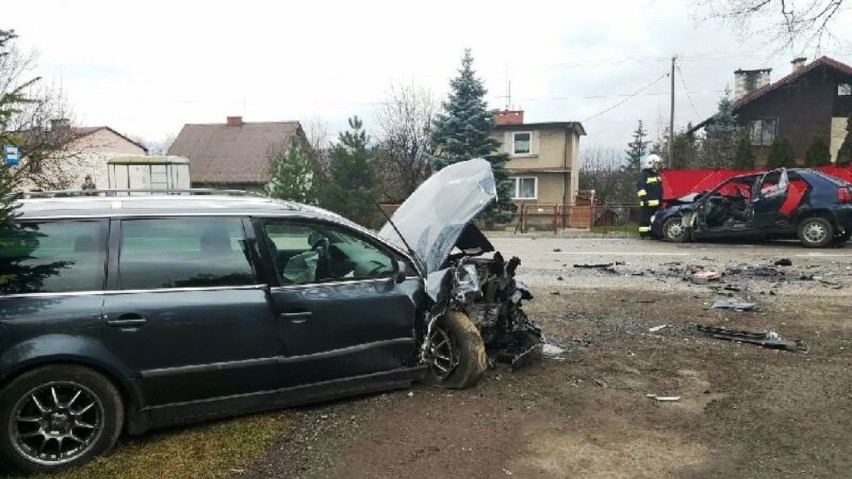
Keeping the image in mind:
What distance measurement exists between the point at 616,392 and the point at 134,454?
3.39m

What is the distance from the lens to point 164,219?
4055 mm

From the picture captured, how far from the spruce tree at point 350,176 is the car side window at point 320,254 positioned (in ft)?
57.3

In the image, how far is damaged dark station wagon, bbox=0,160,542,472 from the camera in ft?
11.8

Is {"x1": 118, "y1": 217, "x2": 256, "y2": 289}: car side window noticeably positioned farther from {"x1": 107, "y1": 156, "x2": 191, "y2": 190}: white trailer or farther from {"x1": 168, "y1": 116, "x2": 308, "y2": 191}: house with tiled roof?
{"x1": 168, "y1": 116, "x2": 308, "y2": 191}: house with tiled roof

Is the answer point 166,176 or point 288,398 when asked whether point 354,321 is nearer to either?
point 288,398

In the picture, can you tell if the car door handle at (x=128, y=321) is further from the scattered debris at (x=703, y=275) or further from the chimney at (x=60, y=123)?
the chimney at (x=60, y=123)

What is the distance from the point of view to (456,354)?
4859 mm

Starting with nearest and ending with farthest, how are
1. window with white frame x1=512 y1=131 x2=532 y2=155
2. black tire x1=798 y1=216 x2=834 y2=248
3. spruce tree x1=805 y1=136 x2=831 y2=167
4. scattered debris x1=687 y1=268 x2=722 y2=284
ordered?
scattered debris x1=687 y1=268 x2=722 y2=284 < black tire x1=798 y1=216 x2=834 y2=248 < spruce tree x1=805 y1=136 x2=831 y2=167 < window with white frame x1=512 y1=131 x2=532 y2=155

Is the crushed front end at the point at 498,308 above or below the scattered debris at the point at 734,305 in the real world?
above

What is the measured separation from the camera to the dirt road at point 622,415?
12.0 ft

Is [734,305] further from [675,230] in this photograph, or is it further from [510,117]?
[510,117]

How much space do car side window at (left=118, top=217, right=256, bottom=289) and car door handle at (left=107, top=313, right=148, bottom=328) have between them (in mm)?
190

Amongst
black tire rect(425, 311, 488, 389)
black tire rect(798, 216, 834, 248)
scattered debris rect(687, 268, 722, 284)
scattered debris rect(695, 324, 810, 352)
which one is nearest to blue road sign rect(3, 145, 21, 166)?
black tire rect(425, 311, 488, 389)

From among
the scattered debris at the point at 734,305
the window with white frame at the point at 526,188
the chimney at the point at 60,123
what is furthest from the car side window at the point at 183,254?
the window with white frame at the point at 526,188
